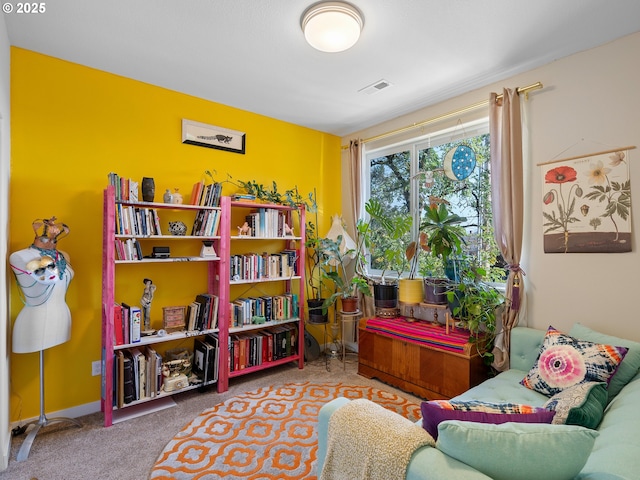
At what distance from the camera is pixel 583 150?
2.27 m

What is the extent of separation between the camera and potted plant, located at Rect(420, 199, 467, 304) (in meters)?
2.68

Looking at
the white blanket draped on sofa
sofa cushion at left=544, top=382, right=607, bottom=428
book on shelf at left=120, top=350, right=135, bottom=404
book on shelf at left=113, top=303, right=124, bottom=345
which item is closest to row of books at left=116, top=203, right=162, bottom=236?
book on shelf at left=113, top=303, right=124, bottom=345

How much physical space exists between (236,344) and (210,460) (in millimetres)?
1114

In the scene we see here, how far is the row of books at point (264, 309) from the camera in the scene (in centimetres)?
307

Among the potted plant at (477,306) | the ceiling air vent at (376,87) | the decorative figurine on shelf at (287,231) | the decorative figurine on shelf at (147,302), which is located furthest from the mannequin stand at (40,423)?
the ceiling air vent at (376,87)

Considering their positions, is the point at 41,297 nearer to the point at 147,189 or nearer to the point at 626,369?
the point at 147,189

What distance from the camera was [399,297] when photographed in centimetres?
306

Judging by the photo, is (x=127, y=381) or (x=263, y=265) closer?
(x=127, y=381)

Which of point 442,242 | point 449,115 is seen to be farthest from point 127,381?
point 449,115

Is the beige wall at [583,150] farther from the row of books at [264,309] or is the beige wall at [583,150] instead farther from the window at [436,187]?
the row of books at [264,309]

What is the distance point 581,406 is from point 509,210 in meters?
1.60

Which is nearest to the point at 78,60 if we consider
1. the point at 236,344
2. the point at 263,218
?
the point at 263,218

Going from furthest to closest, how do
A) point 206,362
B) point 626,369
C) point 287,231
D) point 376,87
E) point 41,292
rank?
point 287,231 < point 376,87 < point 206,362 < point 41,292 < point 626,369

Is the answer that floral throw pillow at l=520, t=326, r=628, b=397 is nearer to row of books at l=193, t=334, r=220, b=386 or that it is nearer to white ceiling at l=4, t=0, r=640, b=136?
white ceiling at l=4, t=0, r=640, b=136
